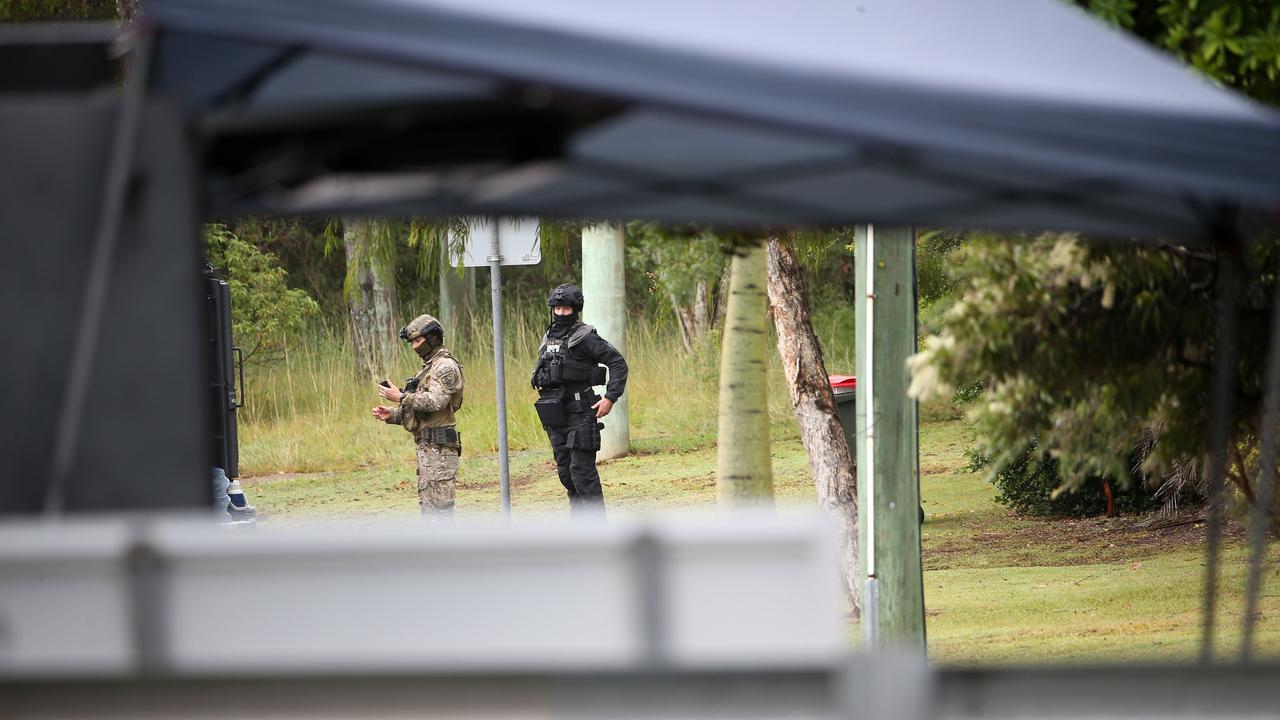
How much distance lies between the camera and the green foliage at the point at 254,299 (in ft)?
59.9

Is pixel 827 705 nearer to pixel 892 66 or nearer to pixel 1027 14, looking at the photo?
pixel 892 66

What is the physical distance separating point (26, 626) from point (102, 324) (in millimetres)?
697

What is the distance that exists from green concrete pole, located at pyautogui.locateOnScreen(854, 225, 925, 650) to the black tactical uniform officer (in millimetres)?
3319

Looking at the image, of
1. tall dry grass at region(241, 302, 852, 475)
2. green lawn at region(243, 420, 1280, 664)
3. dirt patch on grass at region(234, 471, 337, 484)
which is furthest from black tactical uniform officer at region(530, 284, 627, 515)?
tall dry grass at region(241, 302, 852, 475)

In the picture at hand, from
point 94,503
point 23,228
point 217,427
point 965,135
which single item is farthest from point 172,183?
point 217,427

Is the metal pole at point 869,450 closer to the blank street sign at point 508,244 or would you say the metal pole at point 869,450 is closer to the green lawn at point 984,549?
the green lawn at point 984,549

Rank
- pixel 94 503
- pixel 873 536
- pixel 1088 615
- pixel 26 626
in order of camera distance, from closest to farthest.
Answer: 1. pixel 26 626
2. pixel 94 503
3. pixel 873 536
4. pixel 1088 615

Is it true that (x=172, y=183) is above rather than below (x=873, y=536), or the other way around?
above

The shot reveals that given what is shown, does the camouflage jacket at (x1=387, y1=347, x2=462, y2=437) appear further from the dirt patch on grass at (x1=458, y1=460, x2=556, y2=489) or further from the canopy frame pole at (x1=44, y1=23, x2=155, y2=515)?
the canopy frame pole at (x1=44, y1=23, x2=155, y2=515)

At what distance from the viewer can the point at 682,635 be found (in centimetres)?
201

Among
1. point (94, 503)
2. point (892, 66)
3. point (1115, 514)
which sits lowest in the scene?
point (1115, 514)

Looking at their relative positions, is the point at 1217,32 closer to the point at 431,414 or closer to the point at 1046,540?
the point at 431,414

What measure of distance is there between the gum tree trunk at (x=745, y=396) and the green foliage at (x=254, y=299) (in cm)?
1013

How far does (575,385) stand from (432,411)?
1.09 metres
